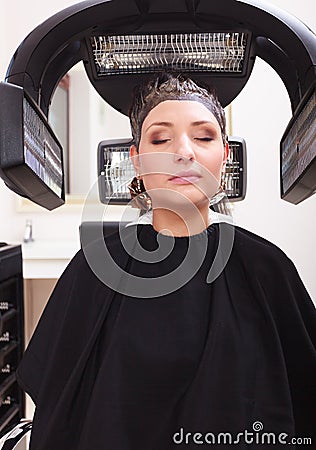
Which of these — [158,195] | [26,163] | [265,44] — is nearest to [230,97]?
[265,44]

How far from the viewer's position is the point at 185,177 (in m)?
0.85

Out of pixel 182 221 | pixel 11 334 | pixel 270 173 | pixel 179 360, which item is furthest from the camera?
pixel 270 173

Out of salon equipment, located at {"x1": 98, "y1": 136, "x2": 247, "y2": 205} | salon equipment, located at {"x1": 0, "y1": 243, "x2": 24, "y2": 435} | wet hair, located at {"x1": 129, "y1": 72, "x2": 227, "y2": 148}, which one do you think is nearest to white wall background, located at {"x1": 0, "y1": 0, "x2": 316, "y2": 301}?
salon equipment, located at {"x1": 0, "y1": 243, "x2": 24, "y2": 435}

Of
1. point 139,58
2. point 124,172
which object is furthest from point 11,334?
point 139,58

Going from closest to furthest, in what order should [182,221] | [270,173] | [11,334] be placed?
[182,221] < [11,334] < [270,173]

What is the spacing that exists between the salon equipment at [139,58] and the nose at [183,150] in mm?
134

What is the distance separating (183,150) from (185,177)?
0.04 meters

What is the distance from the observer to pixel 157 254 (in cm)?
89

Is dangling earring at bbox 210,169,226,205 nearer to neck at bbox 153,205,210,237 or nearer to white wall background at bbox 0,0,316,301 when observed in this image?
neck at bbox 153,205,210,237

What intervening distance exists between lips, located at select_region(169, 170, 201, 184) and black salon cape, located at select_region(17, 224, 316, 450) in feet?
0.31

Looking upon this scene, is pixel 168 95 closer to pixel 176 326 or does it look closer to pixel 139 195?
pixel 139 195

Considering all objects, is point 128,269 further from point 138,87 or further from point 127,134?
point 127,134

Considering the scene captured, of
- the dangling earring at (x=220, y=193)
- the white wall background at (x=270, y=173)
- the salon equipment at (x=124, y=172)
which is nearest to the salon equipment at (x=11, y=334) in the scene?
the white wall background at (x=270, y=173)

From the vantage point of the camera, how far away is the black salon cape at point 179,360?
2.58ft
